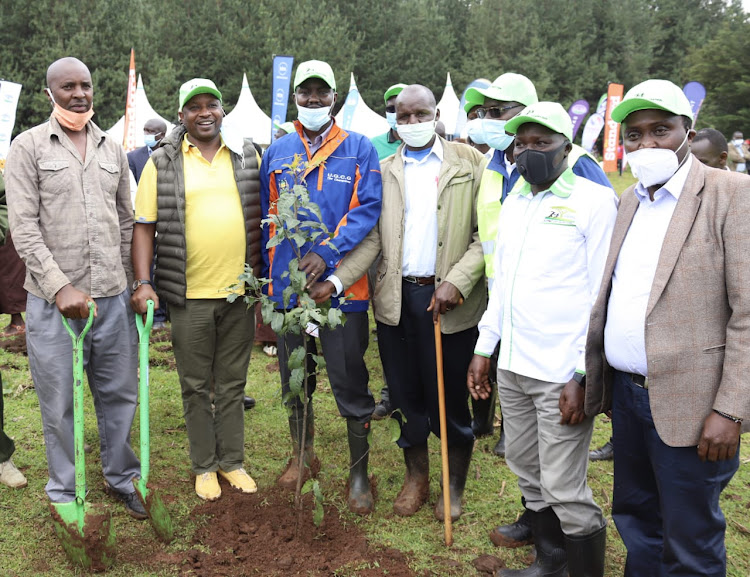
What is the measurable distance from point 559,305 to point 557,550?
1300mm

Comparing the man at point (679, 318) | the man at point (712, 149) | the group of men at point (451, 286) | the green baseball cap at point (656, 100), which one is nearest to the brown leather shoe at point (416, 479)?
the group of men at point (451, 286)

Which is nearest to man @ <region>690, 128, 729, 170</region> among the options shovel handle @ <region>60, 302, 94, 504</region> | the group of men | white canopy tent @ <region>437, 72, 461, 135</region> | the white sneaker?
the group of men

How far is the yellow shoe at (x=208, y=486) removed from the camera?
13.8 ft

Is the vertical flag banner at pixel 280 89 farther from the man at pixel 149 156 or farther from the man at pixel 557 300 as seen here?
the man at pixel 557 300

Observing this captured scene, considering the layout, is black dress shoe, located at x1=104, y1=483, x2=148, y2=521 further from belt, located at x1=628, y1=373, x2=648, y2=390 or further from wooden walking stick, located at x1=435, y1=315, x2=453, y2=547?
belt, located at x1=628, y1=373, x2=648, y2=390

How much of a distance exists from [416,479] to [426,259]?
57.5 inches

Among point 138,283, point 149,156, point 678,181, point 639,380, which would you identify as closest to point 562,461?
point 639,380

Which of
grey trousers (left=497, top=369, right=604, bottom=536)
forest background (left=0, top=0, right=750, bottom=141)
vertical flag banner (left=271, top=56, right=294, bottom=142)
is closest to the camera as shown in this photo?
grey trousers (left=497, top=369, right=604, bottom=536)

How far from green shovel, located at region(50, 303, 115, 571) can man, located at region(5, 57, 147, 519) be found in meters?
0.27

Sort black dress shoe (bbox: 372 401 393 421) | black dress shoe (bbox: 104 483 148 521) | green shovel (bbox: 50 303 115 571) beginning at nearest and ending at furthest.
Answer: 1. green shovel (bbox: 50 303 115 571)
2. black dress shoe (bbox: 104 483 148 521)
3. black dress shoe (bbox: 372 401 393 421)

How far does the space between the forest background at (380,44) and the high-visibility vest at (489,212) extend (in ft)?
95.7

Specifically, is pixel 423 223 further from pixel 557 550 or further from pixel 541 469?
pixel 557 550

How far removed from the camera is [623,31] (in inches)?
1836

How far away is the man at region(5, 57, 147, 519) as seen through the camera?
3.51 m
